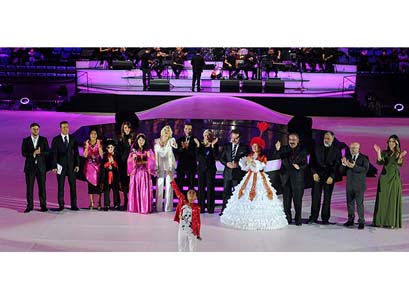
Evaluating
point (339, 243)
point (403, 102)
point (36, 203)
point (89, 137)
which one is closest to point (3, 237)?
point (36, 203)

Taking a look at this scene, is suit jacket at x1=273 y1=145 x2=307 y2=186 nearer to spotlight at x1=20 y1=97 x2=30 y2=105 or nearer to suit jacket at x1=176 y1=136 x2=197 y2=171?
suit jacket at x1=176 y1=136 x2=197 y2=171

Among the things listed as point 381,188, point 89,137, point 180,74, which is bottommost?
point 381,188

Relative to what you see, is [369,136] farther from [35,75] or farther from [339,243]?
[35,75]

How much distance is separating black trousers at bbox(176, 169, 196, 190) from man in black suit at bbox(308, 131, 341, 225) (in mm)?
1650

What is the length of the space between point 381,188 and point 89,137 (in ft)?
13.4

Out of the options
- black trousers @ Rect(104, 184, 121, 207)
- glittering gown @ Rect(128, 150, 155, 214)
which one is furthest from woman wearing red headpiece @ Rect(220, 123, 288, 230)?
black trousers @ Rect(104, 184, 121, 207)

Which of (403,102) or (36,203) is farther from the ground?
(403,102)

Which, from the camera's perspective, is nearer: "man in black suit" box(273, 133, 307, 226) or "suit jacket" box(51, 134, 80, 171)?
"man in black suit" box(273, 133, 307, 226)

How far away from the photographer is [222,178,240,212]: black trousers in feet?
36.0

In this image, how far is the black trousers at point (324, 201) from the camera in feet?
35.6

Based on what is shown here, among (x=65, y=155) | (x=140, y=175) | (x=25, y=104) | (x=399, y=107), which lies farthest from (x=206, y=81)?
(x=399, y=107)

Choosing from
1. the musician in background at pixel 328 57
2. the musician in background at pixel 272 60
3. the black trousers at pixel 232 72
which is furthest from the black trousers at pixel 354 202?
the black trousers at pixel 232 72

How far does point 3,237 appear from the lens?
10.6 meters

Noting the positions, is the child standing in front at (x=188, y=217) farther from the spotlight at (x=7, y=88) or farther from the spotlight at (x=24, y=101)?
the spotlight at (x=7, y=88)
